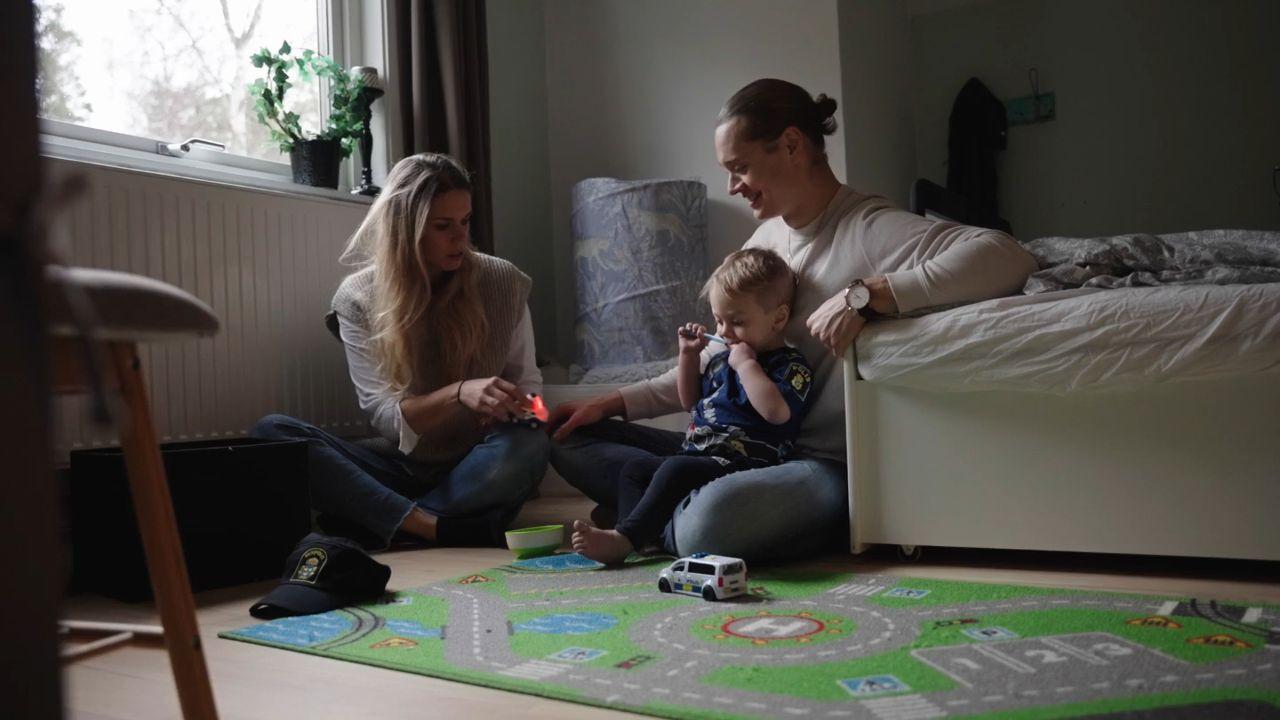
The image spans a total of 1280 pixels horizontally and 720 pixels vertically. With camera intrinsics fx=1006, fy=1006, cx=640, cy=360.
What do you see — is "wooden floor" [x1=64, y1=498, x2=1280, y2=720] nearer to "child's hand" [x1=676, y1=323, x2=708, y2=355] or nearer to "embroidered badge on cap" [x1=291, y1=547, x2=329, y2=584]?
"embroidered badge on cap" [x1=291, y1=547, x2=329, y2=584]

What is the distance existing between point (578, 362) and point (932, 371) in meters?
1.66

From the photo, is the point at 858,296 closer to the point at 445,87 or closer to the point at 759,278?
the point at 759,278

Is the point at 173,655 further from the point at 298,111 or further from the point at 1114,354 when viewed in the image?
the point at 298,111

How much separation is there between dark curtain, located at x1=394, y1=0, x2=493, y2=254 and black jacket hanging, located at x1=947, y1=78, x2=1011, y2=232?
210cm

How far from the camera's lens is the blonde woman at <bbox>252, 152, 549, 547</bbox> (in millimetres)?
2096

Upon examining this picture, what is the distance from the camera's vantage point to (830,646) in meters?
1.21

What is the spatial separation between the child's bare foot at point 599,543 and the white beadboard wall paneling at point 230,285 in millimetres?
971

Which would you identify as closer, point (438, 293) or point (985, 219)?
point (438, 293)

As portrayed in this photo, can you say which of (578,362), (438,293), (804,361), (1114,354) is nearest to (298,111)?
(438,293)

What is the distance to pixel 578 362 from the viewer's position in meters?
3.20

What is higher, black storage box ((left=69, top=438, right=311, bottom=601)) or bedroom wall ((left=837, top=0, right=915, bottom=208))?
bedroom wall ((left=837, top=0, right=915, bottom=208))

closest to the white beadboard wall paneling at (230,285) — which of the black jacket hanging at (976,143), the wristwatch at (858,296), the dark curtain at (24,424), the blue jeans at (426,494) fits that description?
the blue jeans at (426,494)

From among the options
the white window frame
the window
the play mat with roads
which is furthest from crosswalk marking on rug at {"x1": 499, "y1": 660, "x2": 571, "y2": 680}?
the window

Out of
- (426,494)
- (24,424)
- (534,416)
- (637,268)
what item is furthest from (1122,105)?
(24,424)
